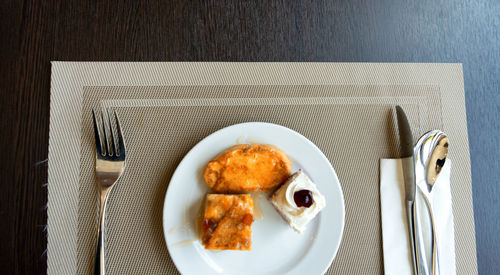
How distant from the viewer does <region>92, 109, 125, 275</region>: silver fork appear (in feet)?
3.19

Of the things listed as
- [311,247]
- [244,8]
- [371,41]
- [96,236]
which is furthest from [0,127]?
[371,41]

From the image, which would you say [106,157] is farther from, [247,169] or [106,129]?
[247,169]

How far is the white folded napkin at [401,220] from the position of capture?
3.25 ft

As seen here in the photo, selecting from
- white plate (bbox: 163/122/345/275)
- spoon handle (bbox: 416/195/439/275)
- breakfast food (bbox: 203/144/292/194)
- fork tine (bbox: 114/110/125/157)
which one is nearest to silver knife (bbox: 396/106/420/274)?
spoon handle (bbox: 416/195/439/275)

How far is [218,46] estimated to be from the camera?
1053 mm

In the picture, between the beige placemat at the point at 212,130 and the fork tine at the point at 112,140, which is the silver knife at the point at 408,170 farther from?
the fork tine at the point at 112,140

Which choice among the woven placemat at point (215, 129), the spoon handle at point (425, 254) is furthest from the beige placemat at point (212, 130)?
the spoon handle at point (425, 254)

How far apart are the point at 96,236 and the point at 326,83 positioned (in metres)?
0.92

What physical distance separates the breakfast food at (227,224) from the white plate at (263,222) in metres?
0.07

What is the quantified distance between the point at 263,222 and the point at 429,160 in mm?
598

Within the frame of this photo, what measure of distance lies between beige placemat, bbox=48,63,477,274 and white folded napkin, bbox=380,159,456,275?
0.03 m

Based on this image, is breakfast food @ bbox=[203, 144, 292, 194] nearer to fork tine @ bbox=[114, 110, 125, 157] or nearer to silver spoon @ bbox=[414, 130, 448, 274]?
fork tine @ bbox=[114, 110, 125, 157]

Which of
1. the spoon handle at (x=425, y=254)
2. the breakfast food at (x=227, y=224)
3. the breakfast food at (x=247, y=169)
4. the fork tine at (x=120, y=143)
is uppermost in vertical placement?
the fork tine at (x=120, y=143)

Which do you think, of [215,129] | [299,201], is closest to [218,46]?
[215,129]
